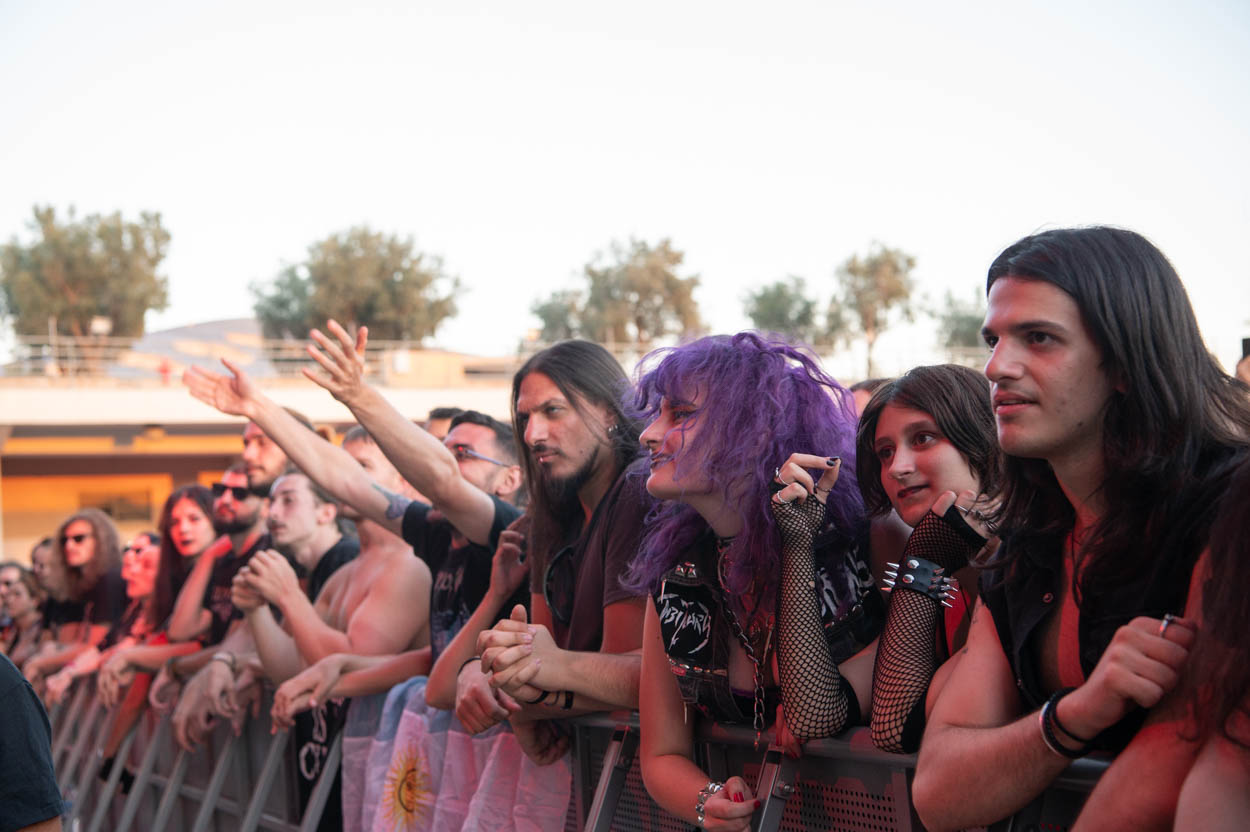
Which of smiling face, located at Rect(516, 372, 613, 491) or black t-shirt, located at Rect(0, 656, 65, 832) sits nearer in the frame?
black t-shirt, located at Rect(0, 656, 65, 832)

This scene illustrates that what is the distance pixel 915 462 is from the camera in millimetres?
2738

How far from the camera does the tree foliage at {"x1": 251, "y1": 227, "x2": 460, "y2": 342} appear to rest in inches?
2092

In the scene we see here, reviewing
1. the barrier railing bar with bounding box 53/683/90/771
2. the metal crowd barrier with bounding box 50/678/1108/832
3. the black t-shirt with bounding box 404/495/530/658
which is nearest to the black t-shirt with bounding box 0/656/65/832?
the metal crowd barrier with bounding box 50/678/1108/832

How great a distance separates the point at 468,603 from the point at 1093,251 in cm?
284

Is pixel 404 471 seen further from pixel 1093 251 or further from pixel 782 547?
pixel 1093 251

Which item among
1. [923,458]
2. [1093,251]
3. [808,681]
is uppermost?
[1093,251]

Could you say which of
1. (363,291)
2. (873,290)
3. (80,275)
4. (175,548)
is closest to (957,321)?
(873,290)

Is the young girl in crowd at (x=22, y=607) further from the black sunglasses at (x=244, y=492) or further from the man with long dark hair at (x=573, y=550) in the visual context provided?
the man with long dark hair at (x=573, y=550)

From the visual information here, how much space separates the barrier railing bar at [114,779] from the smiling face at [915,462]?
560 centimetres

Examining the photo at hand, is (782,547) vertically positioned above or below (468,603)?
above

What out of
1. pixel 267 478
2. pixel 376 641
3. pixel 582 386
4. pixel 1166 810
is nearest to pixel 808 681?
pixel 1166 810

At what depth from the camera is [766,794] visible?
258 centimetres

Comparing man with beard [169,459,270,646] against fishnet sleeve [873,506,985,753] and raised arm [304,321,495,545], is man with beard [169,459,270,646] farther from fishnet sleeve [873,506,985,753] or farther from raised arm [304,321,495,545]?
fishnet sleeve [873,506,985,753]

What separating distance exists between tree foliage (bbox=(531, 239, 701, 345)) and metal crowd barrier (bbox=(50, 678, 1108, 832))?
44.3m
